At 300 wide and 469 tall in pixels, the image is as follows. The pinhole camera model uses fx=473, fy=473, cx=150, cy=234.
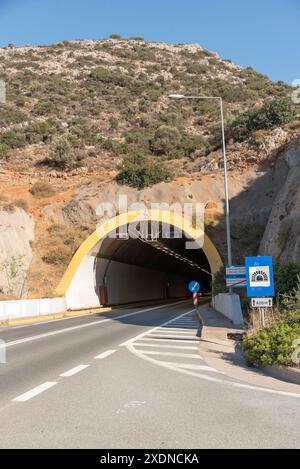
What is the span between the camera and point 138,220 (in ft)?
120

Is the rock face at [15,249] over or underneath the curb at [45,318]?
over

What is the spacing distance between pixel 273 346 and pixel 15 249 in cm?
3074

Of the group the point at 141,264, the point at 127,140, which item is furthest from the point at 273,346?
the point at 127,140

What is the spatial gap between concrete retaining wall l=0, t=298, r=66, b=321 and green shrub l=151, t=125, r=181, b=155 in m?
35.9

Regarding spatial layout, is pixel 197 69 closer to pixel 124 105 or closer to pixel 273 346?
pixel 124 105

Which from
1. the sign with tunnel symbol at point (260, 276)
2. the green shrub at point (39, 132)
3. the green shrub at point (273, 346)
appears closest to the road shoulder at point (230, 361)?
the green shrub at point (273, 346)

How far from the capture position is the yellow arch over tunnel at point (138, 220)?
113 ft

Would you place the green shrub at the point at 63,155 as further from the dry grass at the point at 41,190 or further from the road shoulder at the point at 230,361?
the road shoulder at the point at 230,361

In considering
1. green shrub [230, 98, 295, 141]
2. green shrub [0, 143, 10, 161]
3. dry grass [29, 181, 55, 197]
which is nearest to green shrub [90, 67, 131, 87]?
green shrub [0, 143, 10, 161]

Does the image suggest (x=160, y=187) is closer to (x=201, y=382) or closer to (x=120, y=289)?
(x=120, y=289)

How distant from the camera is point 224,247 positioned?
37688 millimetres

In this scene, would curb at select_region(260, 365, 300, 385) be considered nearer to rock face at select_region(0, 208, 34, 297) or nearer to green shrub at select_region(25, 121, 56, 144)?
rock face at select_region(0, 208, 34, 297)

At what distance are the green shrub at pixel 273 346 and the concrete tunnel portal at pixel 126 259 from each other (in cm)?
2456

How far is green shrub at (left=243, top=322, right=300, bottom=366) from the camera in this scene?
27.5 feet
